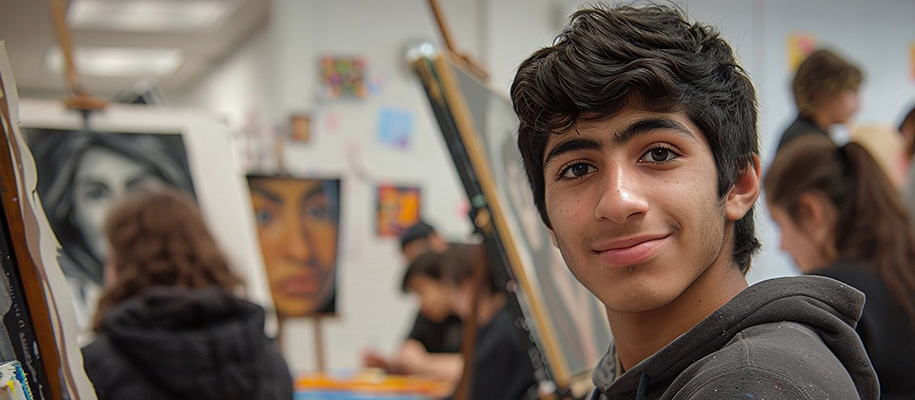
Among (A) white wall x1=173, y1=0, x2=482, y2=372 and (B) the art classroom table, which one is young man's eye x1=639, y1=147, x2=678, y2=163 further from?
(A) white wall x1=173, y1=0, x2=482, y2=372

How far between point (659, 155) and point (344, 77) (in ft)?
13.8

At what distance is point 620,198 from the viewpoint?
2.12ft

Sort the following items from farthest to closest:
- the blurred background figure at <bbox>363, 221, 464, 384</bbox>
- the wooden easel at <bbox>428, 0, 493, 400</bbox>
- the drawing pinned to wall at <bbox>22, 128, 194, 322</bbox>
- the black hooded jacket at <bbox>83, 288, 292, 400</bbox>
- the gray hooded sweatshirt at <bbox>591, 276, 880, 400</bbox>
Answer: the blurred background figure at <bbox>363, 221, 464, 384</bbox> → the drawing pinned to wall at <bbox>22, 128, 194, 322</bbox> → the wooden easel at <bbox>428, 0, 493, 400</bbox> → the black hooded jacket at <bbox>83, 288, 292, 400</bbox> → the gray hooded sweatshirt at <bbox>591, 276, 880, 400</bbox>

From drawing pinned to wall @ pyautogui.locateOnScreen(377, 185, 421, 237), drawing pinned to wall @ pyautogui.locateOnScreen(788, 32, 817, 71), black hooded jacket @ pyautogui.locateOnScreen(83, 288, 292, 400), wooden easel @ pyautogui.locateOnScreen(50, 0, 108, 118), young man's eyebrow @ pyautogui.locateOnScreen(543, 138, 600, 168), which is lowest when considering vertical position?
drawing pinned to wall @ pyautogui.locateOnScreen(377, 185, 421, 237)

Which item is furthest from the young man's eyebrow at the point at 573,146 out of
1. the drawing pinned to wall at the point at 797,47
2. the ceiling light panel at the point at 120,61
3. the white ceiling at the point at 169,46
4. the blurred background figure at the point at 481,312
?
the ceiling light panel at the point at 120,61

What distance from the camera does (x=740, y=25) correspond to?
15.4 feet

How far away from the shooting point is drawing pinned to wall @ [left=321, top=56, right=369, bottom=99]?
186 inches

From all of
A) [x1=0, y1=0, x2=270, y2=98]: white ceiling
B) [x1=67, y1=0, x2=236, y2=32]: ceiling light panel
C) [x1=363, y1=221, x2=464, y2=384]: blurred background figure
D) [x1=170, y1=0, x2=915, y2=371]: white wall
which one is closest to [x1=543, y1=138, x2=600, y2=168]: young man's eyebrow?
[x1=363, y1=221, x2=464, y2=384]: blurred background figure

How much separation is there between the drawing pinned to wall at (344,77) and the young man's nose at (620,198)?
4180 mm

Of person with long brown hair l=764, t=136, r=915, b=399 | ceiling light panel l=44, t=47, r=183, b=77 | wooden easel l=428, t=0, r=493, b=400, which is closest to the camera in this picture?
person with long brown hair l=764, t=136, r=915, b=399

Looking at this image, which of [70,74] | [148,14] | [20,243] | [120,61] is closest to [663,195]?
[20,243]

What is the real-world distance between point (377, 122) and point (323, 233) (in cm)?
154

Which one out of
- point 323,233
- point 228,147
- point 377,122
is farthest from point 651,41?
point 377,122

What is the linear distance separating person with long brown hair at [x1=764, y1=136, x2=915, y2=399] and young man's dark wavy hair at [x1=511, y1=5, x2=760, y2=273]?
3.08 feet
